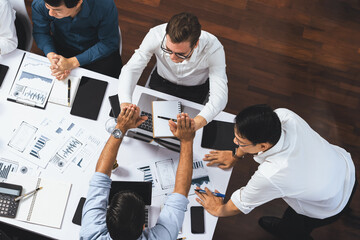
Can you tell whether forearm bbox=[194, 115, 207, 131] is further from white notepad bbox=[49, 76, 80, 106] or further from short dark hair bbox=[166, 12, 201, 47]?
white notepad bbox=[49, 76, 80, 106]

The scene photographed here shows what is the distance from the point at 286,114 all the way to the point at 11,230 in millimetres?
2060

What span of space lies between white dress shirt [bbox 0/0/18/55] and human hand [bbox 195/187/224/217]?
62.5 inches

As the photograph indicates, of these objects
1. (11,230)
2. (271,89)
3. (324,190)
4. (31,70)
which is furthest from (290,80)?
(11,230)

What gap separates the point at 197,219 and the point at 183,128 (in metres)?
0.56

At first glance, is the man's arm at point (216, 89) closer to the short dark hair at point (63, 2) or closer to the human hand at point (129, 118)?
the human hand at point (129, 118)

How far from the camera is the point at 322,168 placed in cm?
170

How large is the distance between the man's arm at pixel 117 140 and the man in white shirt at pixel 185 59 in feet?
→ 0.50

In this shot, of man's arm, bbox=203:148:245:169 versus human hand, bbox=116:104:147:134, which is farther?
man's arm, bbox=203:148:245:169

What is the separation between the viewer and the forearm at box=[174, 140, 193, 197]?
5.62ft

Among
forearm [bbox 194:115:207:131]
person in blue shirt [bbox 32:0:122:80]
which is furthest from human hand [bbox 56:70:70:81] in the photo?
forearm [bbox 194:115:207:131]

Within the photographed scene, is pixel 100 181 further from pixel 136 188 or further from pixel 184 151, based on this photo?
pixel 184 151

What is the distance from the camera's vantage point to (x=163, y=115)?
1891 mm

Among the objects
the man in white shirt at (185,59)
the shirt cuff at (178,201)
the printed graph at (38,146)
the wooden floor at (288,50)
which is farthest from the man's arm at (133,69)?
the wooden floor at (288,50)

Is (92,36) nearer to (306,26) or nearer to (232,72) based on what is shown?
(232,72)
